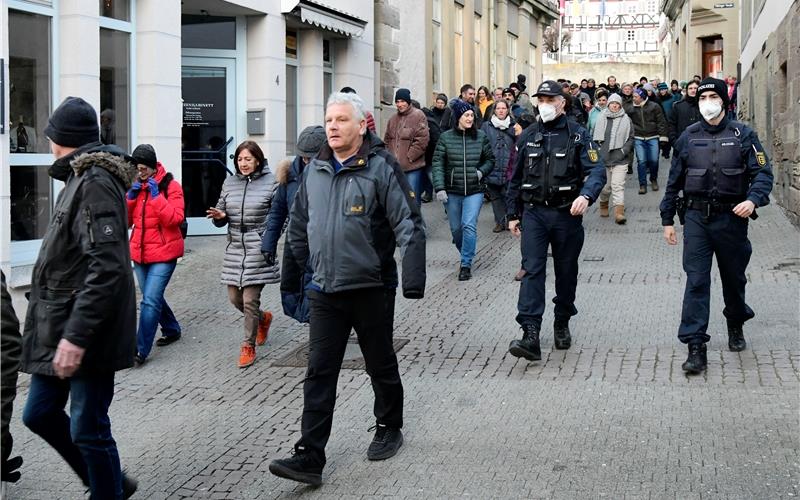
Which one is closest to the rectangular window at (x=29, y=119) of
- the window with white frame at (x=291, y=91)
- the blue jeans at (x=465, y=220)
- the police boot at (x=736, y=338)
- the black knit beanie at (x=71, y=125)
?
the blue jeans at (x=465, y=220)

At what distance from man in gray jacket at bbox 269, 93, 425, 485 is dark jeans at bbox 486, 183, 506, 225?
915cm

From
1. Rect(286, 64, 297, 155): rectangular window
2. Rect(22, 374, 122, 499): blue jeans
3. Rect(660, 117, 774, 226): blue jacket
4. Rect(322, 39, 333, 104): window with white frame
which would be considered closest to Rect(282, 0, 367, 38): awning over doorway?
Rect(322, 39, 333, 104): window with white frame

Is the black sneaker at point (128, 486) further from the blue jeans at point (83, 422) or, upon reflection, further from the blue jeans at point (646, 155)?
the blue jeans at point (646, 155)

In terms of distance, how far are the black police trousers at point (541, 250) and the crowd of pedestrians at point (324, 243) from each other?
0.03ft

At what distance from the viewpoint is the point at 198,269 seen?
12.1 m

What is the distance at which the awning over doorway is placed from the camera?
15391mm

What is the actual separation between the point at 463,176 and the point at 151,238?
4468 mm

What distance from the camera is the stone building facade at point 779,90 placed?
47.0 feet

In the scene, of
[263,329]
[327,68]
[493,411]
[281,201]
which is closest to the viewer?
[493,411]

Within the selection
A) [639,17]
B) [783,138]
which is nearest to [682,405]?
[783,138]

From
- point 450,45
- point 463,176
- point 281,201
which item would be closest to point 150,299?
point 281,201

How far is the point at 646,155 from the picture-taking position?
63.6 ft

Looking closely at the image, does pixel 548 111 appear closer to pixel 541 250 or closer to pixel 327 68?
pixel 541 250

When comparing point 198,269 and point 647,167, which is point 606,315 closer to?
point 198,269
